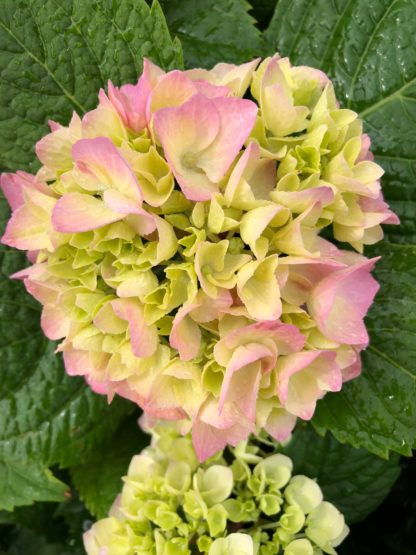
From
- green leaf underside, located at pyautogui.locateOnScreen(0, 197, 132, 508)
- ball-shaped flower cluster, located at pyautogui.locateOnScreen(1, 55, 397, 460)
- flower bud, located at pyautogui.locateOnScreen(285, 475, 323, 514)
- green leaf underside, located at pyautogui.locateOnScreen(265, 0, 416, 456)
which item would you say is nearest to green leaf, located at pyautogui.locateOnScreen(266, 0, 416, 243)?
green leaf underside, located at pyautogui.locateOnScreen(265, 0, 416, 456)

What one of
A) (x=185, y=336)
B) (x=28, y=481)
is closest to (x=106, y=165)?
(x=185, y=336)

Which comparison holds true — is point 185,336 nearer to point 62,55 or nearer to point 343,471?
point 62,55

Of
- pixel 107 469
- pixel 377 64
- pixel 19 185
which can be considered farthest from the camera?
pixel 107 469

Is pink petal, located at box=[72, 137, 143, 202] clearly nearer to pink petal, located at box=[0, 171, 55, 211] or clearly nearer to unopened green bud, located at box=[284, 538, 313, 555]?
pink petal, located at box=[0, 171, 55, 211]

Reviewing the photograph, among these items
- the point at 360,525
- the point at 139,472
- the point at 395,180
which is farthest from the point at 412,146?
the point at 360,525

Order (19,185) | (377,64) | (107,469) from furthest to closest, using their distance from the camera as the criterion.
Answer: (107,469) → (377,64) → (19,185)

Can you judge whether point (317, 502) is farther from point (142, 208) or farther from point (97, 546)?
point (142, 208)

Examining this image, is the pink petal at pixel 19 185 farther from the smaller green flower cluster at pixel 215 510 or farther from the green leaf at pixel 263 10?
the green leaf at pixel 263 10
